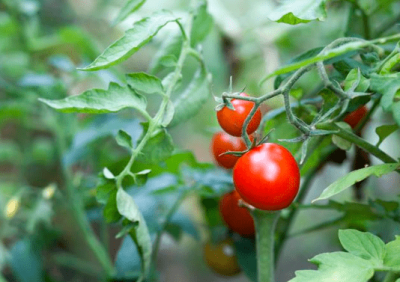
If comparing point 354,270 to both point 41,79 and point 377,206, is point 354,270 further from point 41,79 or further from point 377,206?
point 41,79

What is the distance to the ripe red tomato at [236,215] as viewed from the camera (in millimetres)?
832

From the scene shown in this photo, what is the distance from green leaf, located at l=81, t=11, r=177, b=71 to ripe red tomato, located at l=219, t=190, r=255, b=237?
372 millimetres

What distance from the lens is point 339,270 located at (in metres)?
0.47

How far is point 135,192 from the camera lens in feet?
3.21

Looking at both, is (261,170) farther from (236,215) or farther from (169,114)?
(236,215)

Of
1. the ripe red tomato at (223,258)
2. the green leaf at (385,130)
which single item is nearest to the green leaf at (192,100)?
the green leaf at (385,130)

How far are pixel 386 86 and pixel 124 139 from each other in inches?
11.9

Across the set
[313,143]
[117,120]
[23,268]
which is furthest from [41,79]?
[313,143]

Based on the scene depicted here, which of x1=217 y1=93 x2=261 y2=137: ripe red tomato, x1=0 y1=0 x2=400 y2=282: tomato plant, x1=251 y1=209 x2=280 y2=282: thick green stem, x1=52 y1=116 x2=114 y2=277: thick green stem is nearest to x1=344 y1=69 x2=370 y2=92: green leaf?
x1=0 y1=0 x2=400 y2=282: tomato plant

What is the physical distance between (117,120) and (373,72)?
56 centimetres

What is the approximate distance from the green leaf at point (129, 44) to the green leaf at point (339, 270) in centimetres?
29

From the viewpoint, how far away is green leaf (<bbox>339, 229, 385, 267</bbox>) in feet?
1.60

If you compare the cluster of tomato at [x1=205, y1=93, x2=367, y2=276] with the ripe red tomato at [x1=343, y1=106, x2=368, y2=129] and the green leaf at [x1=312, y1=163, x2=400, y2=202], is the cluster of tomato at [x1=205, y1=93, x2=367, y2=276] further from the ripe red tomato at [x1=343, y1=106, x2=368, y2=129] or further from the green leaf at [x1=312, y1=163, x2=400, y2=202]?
the ripe red tomato at [x1=343, y1=106, x2=368, y2=129]

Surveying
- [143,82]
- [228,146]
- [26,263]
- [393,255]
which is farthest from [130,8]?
[26,263]
